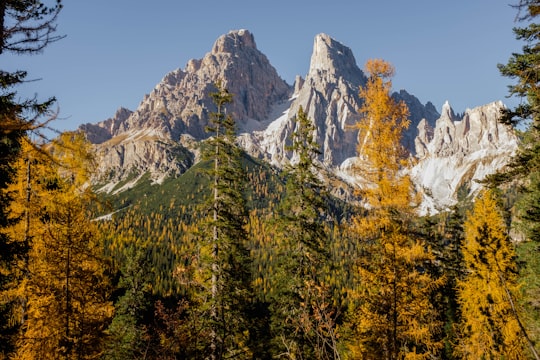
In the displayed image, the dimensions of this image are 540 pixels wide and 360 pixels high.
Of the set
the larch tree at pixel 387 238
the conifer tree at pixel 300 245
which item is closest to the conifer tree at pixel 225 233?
the conifer tree at pixel 300 245

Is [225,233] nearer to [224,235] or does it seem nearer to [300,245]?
[224,235]

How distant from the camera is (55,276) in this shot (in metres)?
12.0

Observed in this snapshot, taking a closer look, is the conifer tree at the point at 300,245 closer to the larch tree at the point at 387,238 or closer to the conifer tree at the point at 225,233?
the conifer tree at the point at 225,233

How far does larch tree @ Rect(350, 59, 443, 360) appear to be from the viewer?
1192 centimetres

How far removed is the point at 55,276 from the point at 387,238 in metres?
11.7

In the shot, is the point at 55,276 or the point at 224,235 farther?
the point at 224,235

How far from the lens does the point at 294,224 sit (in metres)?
17.9

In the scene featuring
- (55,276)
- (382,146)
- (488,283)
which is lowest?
(488,283)

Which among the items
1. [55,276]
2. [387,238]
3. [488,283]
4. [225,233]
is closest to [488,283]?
[488,283]

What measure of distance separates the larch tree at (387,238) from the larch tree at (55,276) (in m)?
9.18

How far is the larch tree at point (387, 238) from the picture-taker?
11.9m

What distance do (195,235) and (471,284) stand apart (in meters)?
15.0

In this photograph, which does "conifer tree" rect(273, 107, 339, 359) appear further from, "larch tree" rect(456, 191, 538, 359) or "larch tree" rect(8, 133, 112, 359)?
"larch tree" rect(8, 133, 112, 359)

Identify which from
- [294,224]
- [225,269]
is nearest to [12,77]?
[225,269]
